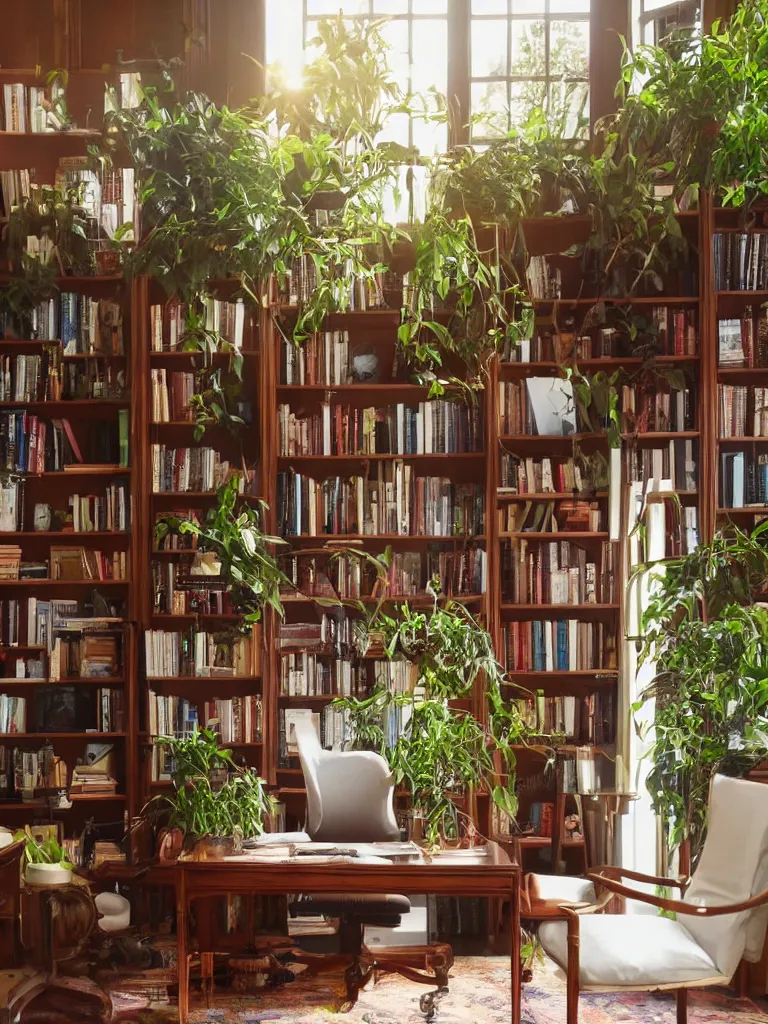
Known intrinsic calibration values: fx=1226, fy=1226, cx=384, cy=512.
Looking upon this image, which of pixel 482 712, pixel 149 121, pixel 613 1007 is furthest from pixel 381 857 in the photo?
pixel 149 121

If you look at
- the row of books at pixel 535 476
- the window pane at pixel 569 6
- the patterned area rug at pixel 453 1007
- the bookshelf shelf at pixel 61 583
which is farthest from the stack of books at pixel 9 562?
the window pane at pixel 569 6

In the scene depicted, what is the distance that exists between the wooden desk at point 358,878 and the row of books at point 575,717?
1866 millimetres

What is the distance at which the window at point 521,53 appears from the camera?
6.45m

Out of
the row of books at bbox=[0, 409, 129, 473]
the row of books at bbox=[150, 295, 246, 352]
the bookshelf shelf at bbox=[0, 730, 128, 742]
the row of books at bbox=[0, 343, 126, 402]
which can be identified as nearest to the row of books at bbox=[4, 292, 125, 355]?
the row of books at bbox=[0, 343, 126, 402]

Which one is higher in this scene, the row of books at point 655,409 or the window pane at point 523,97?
the window pane at point 523,97

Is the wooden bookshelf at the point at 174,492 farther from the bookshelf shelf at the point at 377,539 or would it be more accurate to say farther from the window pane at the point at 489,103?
the window pane at the point at 489,103

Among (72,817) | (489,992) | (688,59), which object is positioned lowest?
(489,992)

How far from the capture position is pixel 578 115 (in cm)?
600

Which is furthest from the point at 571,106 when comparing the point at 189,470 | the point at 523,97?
the point at 189,470

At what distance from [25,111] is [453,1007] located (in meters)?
4.64

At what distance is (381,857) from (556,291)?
121 inches

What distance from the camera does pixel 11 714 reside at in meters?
6.08

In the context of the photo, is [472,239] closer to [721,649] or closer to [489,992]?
[721,649]

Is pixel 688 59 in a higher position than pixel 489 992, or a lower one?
higher
